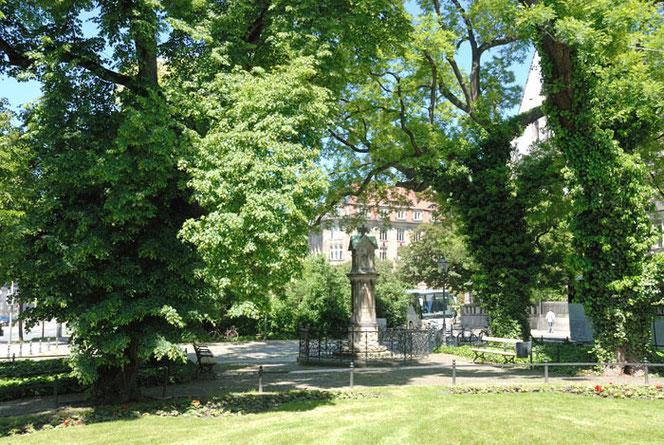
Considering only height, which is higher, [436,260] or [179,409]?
[436,260]

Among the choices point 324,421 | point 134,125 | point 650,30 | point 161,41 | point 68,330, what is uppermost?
point 650,30

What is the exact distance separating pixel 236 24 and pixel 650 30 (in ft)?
43.4

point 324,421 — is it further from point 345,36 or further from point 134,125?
point 345,36

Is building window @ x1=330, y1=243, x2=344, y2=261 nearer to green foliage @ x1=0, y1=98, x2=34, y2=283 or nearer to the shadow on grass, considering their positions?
green foliage @ x1=0, y1=98, x2=34, y2=283

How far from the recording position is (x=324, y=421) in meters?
9.06

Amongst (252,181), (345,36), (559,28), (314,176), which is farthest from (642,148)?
(252,181)

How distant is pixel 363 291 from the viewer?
2025cm

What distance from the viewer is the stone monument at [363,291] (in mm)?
19811

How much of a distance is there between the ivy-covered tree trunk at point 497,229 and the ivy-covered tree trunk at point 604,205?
3.52 m

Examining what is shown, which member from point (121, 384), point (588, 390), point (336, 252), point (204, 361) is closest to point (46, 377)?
point (121, 384)

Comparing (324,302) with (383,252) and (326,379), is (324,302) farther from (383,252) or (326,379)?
(383,252)

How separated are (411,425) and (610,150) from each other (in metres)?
10.6

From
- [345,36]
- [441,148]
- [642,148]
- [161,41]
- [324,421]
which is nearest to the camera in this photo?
[324,421]

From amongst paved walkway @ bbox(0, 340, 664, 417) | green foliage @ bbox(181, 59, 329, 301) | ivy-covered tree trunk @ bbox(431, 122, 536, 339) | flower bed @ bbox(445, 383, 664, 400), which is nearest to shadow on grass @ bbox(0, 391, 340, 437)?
paved walkway @ bbox(0, 340, 664, 417)
